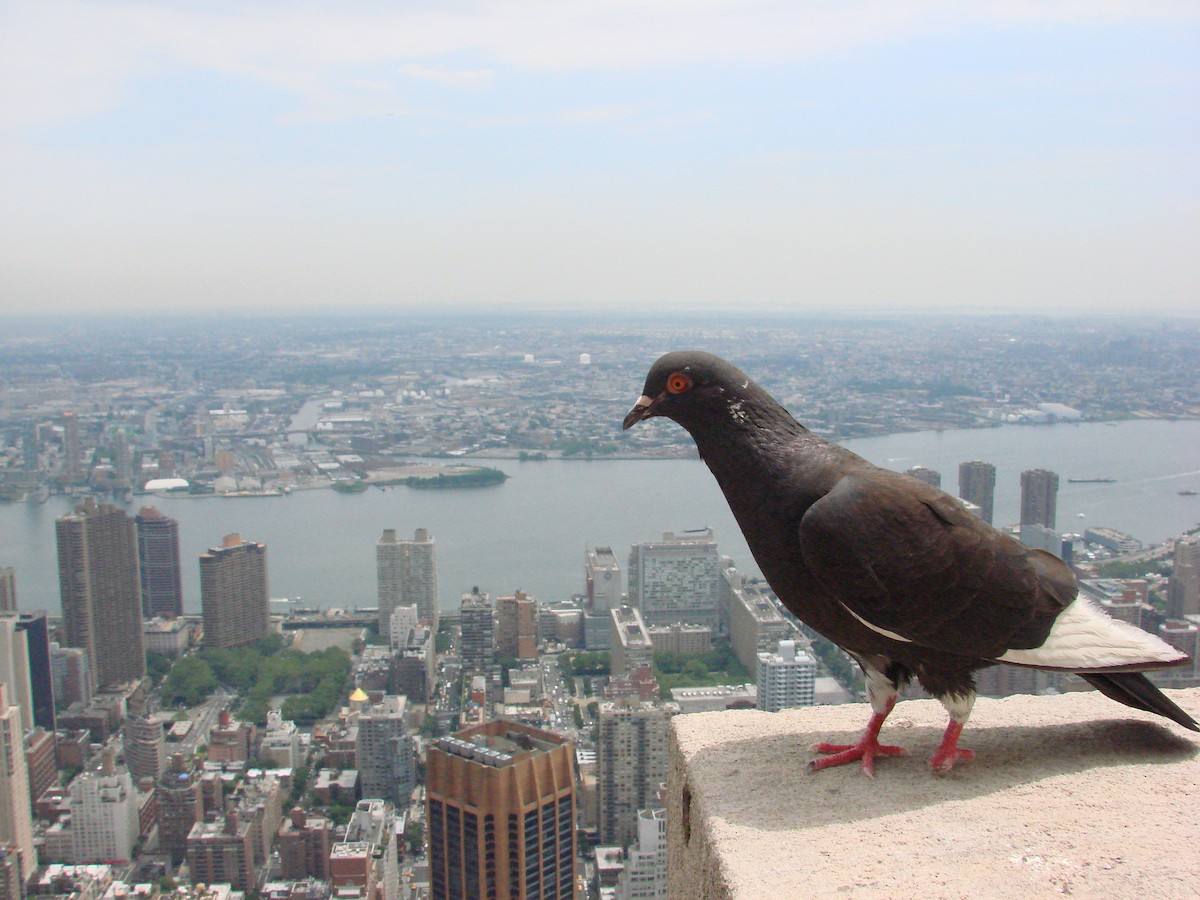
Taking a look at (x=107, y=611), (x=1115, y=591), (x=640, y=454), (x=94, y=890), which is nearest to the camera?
(x=1115, y=591)

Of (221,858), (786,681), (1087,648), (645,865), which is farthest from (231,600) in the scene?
(1087,648)

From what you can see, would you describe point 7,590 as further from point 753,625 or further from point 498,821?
point 498,821

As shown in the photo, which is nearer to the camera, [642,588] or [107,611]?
[642,588]

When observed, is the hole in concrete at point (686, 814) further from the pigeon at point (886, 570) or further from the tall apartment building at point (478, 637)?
the tall apartment building at point (478, 637)

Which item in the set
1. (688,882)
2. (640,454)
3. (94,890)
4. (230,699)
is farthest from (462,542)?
(688,882)

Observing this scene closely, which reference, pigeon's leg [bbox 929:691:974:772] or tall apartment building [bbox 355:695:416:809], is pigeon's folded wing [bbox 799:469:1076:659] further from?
tall apartment building [bbox 355:695:416:809]

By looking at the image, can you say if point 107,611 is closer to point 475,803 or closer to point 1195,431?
point 475,803

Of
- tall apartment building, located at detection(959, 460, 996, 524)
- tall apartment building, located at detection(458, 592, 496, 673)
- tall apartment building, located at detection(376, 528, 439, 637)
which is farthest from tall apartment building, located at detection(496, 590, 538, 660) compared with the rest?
tall apartment building, located at detection(959, 460, 996, 524)
